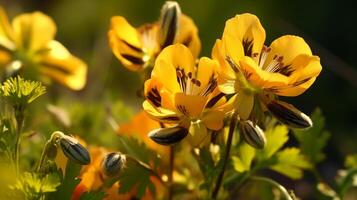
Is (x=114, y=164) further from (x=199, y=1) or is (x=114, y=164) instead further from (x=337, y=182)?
(x=199, y=1)

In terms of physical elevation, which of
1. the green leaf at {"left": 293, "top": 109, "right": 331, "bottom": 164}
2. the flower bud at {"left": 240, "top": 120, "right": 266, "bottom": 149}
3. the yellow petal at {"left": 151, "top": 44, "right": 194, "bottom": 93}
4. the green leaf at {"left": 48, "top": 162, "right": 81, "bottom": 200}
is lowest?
the green leaf at {"left": 293, "top": 109, "right": 331, "bottom": 164}

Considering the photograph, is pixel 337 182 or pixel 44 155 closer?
pixel 44 155

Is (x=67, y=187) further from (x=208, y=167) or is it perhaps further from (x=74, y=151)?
(x=208, y=167)

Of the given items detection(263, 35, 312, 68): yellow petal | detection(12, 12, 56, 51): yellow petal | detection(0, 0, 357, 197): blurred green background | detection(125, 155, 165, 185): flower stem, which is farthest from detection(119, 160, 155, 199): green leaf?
detection(0, 0, 357, 197): blurred green background

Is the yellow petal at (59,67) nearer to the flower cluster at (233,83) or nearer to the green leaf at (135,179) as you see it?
the green leaf at (135,179)

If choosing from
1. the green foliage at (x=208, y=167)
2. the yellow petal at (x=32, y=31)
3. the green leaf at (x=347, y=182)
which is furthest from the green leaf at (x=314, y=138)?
the yellow petal at (x=32, y=31)

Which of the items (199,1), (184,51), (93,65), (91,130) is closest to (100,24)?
(199,1)

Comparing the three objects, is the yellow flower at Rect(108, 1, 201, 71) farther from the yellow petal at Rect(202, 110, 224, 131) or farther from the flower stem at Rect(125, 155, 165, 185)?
the yellow petal at Rect(202, 110, 224, 131)
